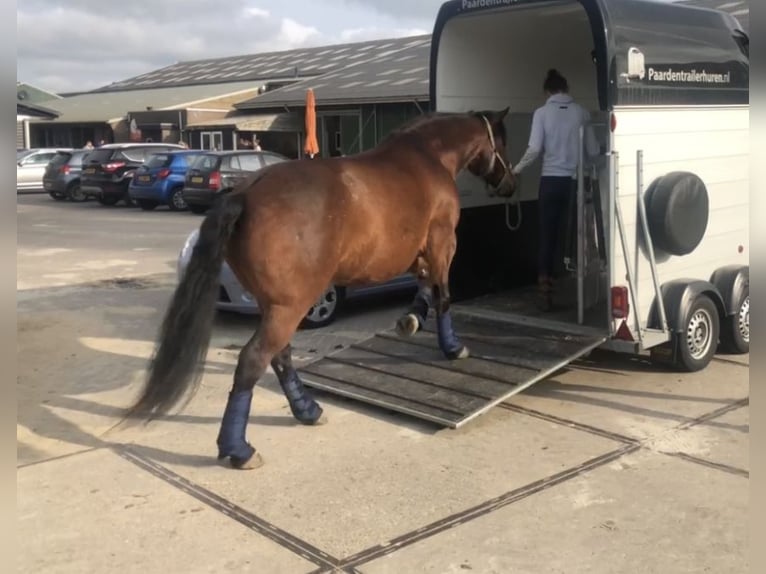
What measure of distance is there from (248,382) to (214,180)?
56.1 ft

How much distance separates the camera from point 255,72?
1802 inches

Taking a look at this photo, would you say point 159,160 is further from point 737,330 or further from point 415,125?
point 737,330

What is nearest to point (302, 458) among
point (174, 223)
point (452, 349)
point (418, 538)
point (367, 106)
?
point (418, 538)

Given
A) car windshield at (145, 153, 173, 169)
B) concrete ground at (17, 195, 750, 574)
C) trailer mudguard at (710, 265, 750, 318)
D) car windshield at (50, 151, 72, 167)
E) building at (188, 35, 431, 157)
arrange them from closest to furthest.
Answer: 1. concrete ground at (17, 195, 750, 574)
2. trailer mudguard at (710, 265, 750, 318)
3. building at (188, 35, 431, 157)
4. car windshield at (145, 153, 173, 169)
5. car windshield at (50, 151, 72, 167)

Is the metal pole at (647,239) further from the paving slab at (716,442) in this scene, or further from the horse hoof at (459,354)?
the horse hoof at (459,354)

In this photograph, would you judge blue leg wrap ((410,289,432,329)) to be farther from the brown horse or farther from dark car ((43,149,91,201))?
dark car ((43,149,91,201))

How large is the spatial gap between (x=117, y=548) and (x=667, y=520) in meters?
2.86

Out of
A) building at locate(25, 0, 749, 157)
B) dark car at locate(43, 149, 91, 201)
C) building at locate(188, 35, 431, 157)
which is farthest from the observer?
dark car at locate(43, 149, 91, 201)

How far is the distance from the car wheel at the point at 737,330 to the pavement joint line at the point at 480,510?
8.39ft

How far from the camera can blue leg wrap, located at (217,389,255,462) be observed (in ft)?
16.8

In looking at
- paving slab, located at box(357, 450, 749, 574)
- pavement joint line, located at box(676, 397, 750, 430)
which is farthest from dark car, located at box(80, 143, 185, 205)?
paving slab, located at box(357, 450, 749, 574)

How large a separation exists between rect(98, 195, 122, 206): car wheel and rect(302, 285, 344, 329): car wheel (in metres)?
19.4

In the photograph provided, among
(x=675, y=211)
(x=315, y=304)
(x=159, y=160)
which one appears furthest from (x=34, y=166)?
(x=675, y=211)

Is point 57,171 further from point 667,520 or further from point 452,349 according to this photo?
point 667,520
